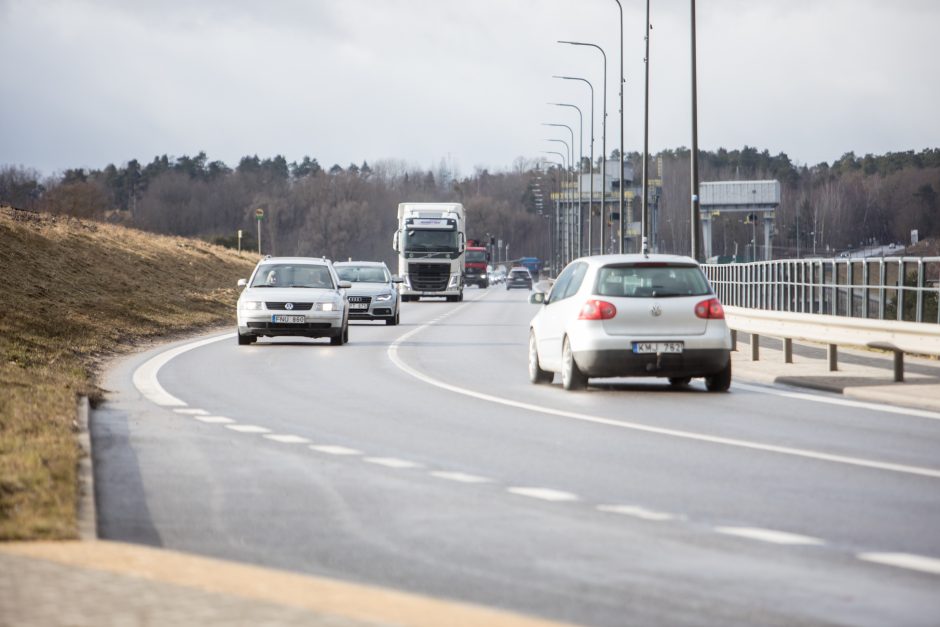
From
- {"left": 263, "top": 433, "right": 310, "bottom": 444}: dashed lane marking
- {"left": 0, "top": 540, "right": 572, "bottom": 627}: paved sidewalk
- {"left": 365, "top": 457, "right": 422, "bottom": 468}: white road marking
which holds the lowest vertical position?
{"left": 263, "top": 433, "right": 310, "bottom": 444}: dashed lane marking

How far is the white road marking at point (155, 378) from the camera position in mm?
16953

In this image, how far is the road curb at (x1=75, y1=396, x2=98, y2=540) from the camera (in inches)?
311

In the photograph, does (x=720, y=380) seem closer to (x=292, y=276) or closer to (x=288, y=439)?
(x=288, y=439)

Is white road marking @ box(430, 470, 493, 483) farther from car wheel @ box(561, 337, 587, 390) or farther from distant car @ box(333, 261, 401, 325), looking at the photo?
distant car @ box(333, 261, 401, 325)

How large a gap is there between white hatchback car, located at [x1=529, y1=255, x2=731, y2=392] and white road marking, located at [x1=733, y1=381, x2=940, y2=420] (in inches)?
25.1

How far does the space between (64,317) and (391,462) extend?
21.0 meters

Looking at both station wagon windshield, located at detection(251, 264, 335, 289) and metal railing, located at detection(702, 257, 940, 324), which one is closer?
metal railing, located at detection(702, 257, 940, 324)

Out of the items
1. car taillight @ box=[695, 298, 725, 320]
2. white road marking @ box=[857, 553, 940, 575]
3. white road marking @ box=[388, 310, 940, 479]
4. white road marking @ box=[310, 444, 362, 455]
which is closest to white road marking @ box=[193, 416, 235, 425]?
white road marking @ box=[310, 444, 362, 455]

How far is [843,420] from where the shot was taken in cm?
1498

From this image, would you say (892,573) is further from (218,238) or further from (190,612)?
(218,238)

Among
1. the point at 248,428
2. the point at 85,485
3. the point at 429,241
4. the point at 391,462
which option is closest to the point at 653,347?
Answer: the point at 248,428

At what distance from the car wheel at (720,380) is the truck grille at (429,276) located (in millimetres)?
44404

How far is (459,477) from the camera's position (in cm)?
1063

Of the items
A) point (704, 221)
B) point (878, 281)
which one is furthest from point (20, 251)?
point (704, 221)
